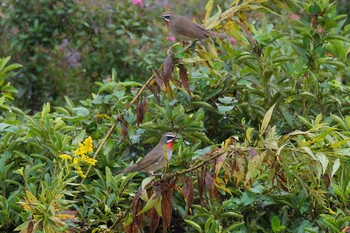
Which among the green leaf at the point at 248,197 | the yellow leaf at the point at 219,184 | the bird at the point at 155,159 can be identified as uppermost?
the yellow leaf at the point at 219,184

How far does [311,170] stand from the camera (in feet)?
10.4

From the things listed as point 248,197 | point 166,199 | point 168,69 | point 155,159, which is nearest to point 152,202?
point 166,199

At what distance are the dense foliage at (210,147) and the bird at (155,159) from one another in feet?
0.20

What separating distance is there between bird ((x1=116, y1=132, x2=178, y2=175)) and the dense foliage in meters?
0.06

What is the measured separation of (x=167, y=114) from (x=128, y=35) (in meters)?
4.29

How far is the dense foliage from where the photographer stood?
3172mm

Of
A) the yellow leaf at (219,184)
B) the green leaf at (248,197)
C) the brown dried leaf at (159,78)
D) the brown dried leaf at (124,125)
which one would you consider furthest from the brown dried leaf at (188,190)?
the brown dried leaf at (124,125)

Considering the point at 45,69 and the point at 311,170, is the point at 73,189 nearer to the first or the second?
the point at 311,170

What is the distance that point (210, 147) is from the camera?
11.7ft

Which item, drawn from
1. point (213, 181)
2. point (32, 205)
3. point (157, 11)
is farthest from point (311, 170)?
point (157, 11)

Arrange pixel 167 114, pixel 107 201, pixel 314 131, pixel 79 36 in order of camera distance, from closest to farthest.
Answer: pixel 314 131 < pixel 107 201 < pixel 167 114 < pixel 79 36

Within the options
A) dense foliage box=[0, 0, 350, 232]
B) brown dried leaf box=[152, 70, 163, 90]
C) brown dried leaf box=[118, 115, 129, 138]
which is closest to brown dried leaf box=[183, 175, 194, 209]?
dense foliage box=[0, 0, 350, 232]

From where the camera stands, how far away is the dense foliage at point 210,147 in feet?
10.4

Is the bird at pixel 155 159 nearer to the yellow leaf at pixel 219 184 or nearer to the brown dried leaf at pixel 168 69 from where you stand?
the brown dried leaf at pixel 168 69
